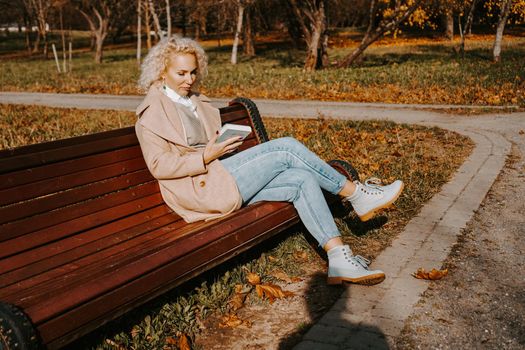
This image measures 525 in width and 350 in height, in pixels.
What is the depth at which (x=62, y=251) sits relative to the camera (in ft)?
10.5

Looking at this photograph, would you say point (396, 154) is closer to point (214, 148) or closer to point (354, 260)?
point (354, 260)

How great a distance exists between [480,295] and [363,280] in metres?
0.71

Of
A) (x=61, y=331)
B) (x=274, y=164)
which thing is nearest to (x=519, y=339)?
(x=274, y=164)

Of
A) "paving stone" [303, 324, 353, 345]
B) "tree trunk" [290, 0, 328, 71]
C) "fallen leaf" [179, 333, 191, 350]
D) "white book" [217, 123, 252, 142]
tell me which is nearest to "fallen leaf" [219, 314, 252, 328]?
"fallen leaf" [179, 333, 191, 350]

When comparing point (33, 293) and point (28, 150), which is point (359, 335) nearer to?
point (33, 293)

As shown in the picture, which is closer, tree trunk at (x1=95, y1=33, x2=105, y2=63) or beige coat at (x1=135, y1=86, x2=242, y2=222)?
beige coat at (x1=135, y1=86, x2=242, y2=222)

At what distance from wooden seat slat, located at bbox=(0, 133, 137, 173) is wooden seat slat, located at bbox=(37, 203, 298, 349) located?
0.92 meters

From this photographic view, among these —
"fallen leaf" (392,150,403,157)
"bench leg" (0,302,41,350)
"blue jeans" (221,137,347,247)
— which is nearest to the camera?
"bench leg" (0,302,41,350)

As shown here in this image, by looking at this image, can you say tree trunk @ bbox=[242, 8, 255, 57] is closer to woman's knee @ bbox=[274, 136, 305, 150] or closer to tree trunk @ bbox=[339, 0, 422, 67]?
→ tree trunk @ bbox=[339, 0, 422, 67]

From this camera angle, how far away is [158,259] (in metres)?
2.97

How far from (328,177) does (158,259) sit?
154 centimetres

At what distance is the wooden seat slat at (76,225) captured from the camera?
2992 mm

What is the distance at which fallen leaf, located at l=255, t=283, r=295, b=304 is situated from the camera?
3.72 m

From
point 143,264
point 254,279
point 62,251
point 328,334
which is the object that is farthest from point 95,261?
point 328,334
